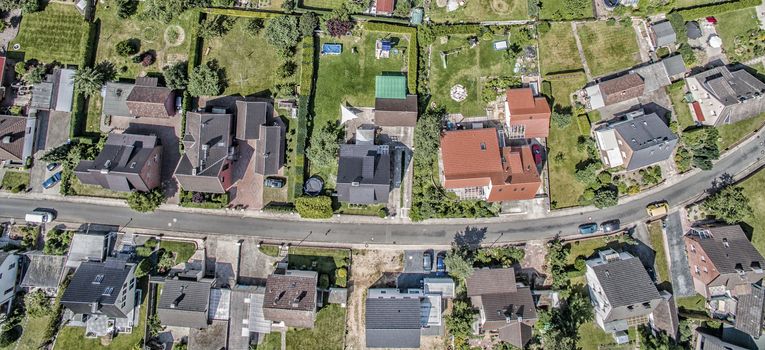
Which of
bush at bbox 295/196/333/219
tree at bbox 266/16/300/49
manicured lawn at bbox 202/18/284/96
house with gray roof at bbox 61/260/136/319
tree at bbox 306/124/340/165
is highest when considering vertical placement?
tree at bbox 266/16/300/49

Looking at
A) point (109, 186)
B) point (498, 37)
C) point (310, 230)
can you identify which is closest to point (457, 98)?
point (498, 37)

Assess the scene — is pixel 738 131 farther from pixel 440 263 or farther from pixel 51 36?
pixel 51 36

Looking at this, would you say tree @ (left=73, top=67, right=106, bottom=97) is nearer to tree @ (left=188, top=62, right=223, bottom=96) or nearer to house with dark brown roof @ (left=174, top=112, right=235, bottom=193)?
tree @ (left=188, top=62, right=223, bottom=96)

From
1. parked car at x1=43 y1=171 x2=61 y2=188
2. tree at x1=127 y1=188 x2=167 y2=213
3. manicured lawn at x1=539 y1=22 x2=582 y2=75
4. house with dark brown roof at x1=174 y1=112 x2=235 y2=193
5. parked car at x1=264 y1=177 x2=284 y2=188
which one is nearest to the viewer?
house with dark brown roof at x1=174 y1=112 x2=235 y2=193

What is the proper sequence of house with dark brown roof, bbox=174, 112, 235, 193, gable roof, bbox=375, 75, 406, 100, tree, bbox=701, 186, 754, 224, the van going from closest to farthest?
house with dark brown roof, bbox=174, 112, 235, 193, tree, bbox=701, 186, 754, 224, gable roof, bbox=375, 75, 406, 100, the van

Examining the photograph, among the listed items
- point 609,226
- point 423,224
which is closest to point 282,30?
point 423,224

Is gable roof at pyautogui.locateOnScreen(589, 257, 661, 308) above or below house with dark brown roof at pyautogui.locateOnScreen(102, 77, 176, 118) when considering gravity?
below

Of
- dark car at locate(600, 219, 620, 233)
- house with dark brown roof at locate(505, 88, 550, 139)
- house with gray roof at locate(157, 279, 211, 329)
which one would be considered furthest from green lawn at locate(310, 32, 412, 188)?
dark car at locate(600, 219, 620, 233)

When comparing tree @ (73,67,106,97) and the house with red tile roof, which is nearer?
the house with red tile roof
